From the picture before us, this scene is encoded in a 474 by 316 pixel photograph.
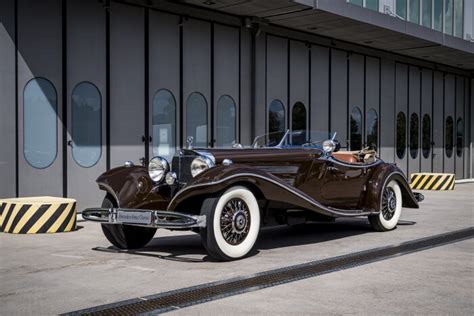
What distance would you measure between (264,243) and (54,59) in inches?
242

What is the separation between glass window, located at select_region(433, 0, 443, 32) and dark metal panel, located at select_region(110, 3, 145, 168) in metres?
11.9

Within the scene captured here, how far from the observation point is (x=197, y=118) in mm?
14375

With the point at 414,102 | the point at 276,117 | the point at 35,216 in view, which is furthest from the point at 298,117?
the point at 35,216

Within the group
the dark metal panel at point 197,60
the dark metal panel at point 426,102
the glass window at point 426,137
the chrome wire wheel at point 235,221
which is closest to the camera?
the chrome wire wheel at point 235,221

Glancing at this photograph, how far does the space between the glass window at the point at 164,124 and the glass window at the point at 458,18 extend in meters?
13.0

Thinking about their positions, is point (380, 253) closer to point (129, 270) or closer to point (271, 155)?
point (271, 155)

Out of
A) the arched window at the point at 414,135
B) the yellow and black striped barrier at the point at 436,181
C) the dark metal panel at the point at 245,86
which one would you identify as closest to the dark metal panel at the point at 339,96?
the yellow and black striped barrier at the point at 436,181

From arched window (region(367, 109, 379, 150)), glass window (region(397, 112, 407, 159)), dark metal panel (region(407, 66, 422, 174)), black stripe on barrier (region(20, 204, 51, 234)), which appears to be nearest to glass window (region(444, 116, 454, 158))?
dark metal panel (region(407, 66, 422, 174))

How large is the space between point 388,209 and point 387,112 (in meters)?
12.0

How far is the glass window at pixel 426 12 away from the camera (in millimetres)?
20341

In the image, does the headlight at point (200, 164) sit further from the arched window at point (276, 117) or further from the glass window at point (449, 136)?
the glass window at point (449, 136)

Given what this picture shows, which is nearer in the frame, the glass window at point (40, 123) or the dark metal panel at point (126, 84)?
the glass window at point (40, 123)

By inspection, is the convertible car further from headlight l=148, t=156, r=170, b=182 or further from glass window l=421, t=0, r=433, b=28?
glass window l=421, t=0, r=433, b=28

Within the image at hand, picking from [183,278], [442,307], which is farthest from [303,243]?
[442,307]
